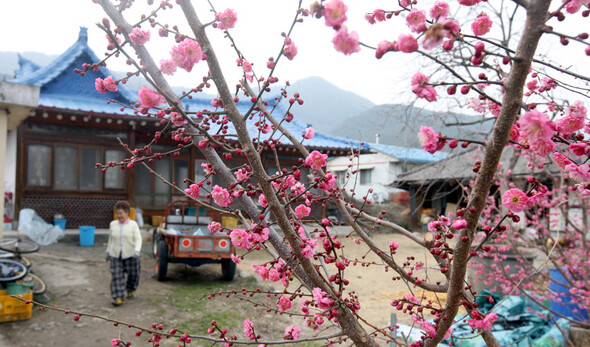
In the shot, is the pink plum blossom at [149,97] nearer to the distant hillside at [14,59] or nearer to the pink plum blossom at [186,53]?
the pink plum blossom at [186,53]

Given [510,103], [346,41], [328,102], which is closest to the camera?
[510,103]

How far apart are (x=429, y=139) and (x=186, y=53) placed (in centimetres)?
88

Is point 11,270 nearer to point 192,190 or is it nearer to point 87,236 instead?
point 192,190

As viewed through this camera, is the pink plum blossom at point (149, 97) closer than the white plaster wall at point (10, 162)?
Yes

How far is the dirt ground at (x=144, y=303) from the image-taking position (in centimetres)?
433

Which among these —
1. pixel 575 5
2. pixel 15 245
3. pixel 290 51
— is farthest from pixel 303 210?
pixel 15 245

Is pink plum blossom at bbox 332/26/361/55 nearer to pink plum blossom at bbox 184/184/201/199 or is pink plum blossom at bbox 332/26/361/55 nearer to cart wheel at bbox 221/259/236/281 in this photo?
pink plum blossom at bbox 184/184/201/199

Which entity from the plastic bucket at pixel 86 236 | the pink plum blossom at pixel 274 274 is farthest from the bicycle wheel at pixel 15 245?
the pink plum blossom at pixel 274 274

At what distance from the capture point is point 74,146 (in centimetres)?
995

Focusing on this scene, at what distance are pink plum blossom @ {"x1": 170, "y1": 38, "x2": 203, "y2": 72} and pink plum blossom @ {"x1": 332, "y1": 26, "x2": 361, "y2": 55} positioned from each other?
1.79ft

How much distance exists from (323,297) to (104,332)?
416cm

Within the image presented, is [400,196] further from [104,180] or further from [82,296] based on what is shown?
[82,296]

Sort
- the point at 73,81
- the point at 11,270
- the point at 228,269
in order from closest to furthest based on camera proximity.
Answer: the point at 11,270, the point at 228,269, the point at 73,81

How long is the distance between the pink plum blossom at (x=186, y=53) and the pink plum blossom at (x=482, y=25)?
0.97 meters
